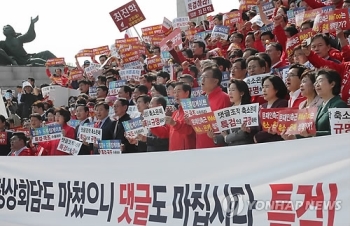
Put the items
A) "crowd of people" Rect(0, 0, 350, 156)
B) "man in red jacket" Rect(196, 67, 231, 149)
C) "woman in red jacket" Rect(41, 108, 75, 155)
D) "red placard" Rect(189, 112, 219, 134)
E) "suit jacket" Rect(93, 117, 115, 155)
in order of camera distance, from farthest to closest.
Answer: "woman in red jacket" Rect(41, 108, 75, 155) < "suit jacket" Rect(93, 117, 115, 155) < "man in red jacket" Rect(196, 67, 231, 149) < "red placard" Rect(189, 112, 219, 134) < "crowd of people" Rect(0, 0, 350, 156)

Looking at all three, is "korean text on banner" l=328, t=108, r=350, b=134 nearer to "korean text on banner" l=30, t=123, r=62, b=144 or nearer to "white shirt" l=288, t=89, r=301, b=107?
"white shirt" l=288, t=89, r=301, b=107

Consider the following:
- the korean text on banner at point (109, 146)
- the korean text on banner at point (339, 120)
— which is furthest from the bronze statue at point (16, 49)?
the korean text on banner at point (339, 120)

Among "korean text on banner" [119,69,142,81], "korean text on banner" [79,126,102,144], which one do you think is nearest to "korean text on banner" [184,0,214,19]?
"korean text on banner" [119,69,142,81]

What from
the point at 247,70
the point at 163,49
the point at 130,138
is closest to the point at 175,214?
the point at 130,138

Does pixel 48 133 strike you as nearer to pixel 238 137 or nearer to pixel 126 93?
pixel 126 93

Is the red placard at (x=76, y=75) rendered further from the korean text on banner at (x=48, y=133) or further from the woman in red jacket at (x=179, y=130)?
the woman in red jacket at (x=179, y=130)

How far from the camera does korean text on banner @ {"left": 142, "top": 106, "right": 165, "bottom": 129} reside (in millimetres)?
6453

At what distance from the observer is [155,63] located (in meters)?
12.4

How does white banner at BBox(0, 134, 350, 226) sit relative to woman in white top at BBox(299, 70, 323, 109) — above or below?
below

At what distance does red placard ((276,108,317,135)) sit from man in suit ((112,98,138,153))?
105 inches

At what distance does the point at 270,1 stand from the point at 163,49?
2249 mm

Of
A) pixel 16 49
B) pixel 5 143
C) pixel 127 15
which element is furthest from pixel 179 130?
pixel 16 49

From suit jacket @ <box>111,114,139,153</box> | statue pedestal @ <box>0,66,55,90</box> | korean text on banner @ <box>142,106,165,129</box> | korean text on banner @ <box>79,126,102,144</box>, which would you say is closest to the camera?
korean text on banner @ <box>142,106,165,129</box>

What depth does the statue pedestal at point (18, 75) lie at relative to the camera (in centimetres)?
2583
